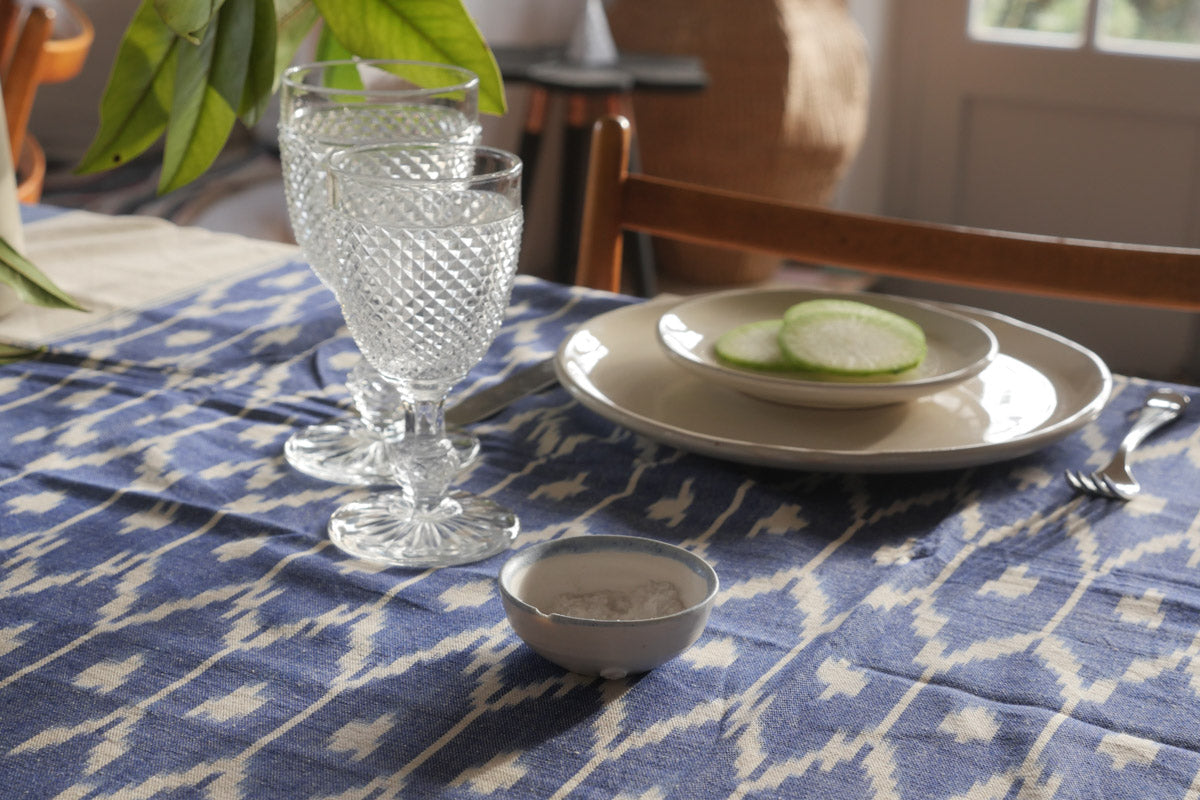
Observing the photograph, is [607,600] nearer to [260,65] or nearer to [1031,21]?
[260,65]

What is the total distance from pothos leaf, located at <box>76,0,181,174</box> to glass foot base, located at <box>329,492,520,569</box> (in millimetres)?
238

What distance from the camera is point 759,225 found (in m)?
1.09

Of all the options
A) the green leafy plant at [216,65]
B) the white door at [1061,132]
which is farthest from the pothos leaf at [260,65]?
the white door at [1061,132]

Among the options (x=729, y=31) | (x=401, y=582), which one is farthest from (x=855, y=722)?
(x=729, y=31)

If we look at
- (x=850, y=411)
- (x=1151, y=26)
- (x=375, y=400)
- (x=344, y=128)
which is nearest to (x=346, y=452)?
(x=375, y=400)

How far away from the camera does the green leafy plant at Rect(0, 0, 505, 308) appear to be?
66 centimetres

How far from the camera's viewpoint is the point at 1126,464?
27.8 inches

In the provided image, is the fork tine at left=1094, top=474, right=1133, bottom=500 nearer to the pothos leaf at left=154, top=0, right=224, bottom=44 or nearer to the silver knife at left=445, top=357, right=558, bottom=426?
the silver knife at left=445, top=357, right=558, bottom=426

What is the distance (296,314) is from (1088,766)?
2.24 feet

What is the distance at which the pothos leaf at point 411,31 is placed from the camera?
69cm

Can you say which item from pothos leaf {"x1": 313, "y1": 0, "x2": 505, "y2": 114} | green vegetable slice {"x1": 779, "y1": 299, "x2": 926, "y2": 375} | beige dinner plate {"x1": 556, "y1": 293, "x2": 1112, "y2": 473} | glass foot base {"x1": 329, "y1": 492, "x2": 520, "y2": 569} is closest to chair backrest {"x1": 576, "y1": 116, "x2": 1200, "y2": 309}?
beige dinner plate {"x1": 556, "y1": 293, "x2": 1112, "y2": 473}

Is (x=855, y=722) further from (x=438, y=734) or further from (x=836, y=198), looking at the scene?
(x=836, y=198)

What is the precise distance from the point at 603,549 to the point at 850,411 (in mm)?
254

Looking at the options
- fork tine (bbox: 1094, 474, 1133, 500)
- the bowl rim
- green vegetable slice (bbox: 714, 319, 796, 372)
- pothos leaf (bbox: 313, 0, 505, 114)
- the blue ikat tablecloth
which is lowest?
the blue ikat tablecloth
